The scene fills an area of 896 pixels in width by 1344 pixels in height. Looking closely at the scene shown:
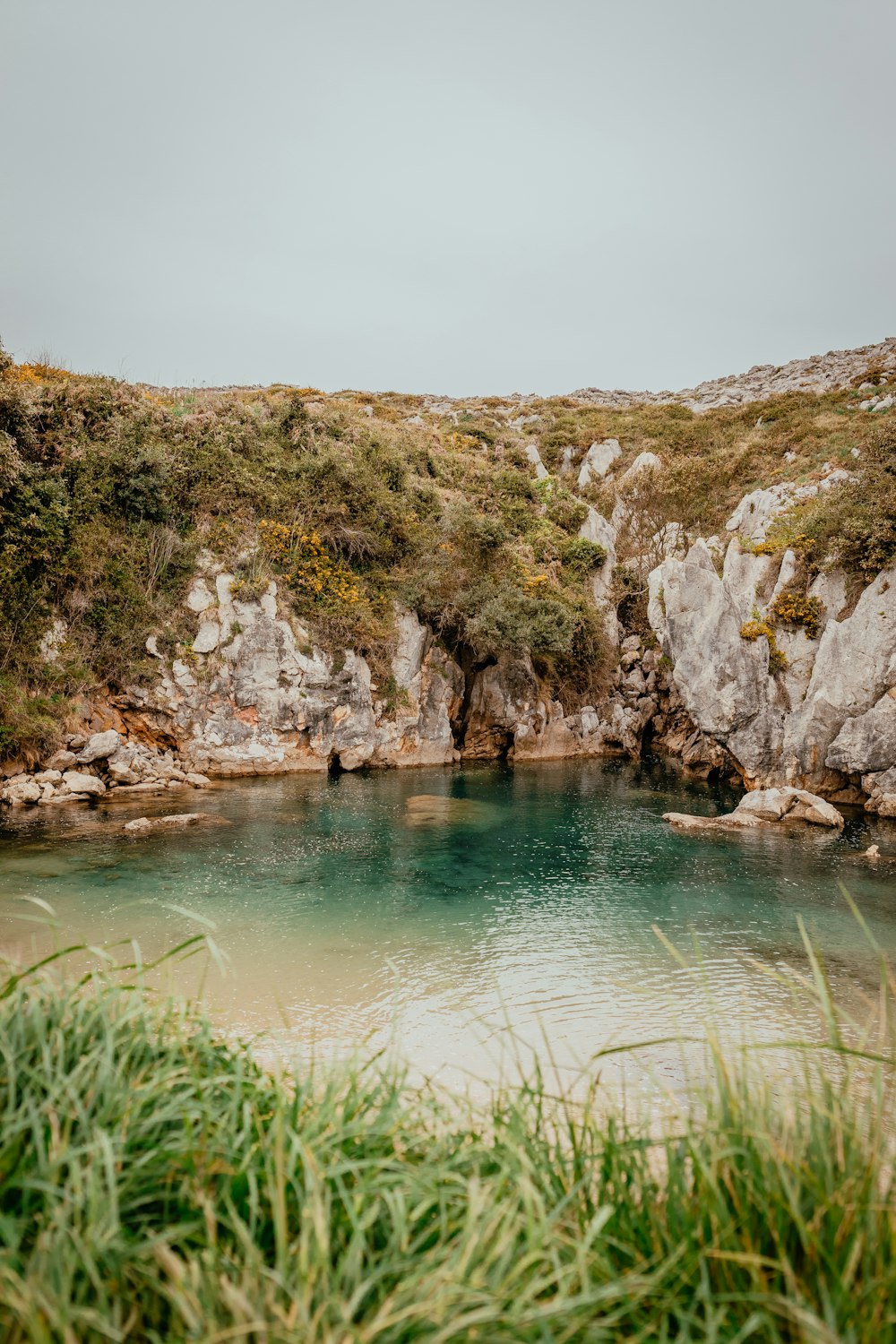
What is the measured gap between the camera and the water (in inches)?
328

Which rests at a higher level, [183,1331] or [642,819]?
[183,1331]

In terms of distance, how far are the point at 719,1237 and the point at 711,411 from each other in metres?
56.7

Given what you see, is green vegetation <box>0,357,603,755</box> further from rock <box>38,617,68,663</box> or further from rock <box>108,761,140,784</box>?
rock <box>108,761,140,784</box>

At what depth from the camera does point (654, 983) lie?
9555mm

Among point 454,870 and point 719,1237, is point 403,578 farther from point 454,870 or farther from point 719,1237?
point 719,1237

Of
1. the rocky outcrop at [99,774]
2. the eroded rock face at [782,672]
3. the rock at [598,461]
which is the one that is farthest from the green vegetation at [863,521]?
the rocky outcrop at [99,774]

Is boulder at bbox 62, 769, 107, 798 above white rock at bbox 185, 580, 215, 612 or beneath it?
beneath

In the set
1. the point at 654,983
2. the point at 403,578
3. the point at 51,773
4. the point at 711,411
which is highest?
the point at 711,411

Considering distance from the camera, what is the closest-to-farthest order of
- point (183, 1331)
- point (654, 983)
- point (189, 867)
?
1. point (183, 1331)
2. point (654, 983)
3. point (189, 867)

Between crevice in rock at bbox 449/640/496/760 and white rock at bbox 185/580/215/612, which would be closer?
white rock at bbox 185/580/215/612

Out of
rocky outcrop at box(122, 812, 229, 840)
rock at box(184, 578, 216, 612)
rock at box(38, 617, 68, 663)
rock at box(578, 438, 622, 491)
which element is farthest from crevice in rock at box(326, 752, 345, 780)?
rock at box(578, 438, 622, 491)

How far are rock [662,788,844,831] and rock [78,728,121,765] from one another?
54.9 ft

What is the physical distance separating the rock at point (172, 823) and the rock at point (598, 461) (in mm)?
35300

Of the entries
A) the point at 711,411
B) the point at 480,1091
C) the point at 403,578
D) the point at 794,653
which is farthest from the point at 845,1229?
the point at 711,411
